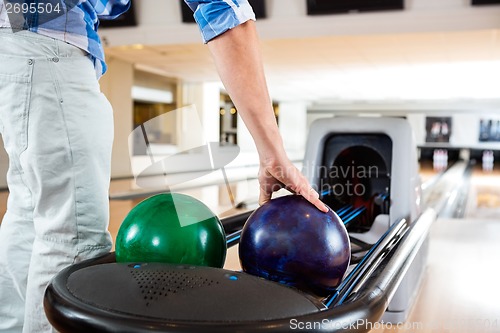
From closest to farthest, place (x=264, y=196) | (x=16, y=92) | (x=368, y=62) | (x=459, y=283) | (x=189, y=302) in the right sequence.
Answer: (x=189, y=302) < (x=16, y=92) < (x=264, y=196) < (x=459, y=283) < (x=368, y=62)

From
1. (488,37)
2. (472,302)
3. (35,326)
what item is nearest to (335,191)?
(472,302)

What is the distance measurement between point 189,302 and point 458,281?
5.26ft

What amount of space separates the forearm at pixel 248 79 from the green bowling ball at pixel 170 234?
0.18 meters

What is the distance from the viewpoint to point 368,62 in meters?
6.99

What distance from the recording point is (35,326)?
3.12ft

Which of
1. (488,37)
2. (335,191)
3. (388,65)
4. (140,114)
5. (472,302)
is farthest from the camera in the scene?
(140,114)

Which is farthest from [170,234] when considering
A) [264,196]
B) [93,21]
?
[93,21]

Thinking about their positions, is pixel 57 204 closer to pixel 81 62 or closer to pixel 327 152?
pixel 81 62

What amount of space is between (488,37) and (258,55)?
495 centimetres

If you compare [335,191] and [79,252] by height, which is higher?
[79,252]

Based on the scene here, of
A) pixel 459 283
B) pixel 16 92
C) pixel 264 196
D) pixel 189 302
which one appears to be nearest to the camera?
pixel 189 302

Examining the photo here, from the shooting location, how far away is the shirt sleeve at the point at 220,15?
A: 90cm

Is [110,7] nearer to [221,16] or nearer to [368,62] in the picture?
[221,16]

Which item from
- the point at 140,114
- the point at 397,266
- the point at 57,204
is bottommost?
the point at 140,114
